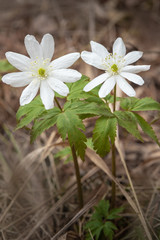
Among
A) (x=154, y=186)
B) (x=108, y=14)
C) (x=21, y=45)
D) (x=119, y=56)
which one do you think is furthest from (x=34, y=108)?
(x=108, y=14)

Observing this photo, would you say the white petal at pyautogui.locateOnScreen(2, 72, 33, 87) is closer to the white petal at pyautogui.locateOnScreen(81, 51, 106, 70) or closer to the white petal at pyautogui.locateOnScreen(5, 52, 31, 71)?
the white petal at pyautogui.locateOnScreen(5, 52, 31, 71)

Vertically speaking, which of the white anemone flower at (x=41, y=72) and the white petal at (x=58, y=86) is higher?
the white anemone flower at (x=41, y=72)

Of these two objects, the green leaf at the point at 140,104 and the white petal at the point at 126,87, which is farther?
the green leaf at the point at 140,104

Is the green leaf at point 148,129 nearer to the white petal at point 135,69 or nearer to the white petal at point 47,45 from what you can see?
the white petal at point 135,69

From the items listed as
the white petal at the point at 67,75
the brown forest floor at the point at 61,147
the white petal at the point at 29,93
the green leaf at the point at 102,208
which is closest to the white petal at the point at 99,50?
the white petal at the point at 67,75

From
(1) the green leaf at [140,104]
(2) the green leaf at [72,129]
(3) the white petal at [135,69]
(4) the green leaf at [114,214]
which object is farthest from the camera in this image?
(4) the green leaf at [114,214]

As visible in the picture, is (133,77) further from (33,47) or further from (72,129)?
(33,47)

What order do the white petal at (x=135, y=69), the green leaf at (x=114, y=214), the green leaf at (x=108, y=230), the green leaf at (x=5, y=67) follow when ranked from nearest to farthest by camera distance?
Result: the white petal at (x=135, y=69) → the green leaf at (x=108, y=230) → the green leaf at (x=114, y=214) → the green leaf at (x=5, y=67)

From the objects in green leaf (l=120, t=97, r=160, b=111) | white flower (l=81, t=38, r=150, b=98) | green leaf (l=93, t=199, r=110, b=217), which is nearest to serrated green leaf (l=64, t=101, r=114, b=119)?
white flower (l=81, t=38, r=150, b=98)
